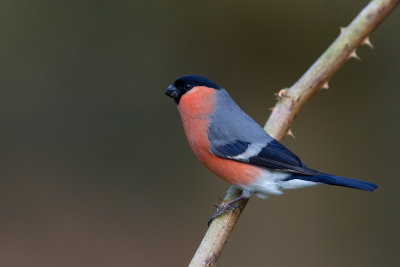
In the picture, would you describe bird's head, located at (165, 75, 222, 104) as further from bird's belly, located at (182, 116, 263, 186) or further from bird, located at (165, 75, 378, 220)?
bird's belly, located at (182, 116, 263, 186)

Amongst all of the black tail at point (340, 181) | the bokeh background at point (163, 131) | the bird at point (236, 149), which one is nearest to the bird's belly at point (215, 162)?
the bird at point (236, 149)

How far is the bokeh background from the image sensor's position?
4.07 m

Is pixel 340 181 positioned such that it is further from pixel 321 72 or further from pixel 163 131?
pixel 163 131

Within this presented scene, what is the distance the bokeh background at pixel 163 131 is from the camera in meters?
4.07

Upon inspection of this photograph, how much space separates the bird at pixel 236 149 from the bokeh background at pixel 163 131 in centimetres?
172

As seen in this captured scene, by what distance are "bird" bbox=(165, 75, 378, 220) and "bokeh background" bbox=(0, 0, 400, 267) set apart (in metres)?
1.72

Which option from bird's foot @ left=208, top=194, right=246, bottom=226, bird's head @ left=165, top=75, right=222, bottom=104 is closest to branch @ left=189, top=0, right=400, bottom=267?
bird's foot @ left=208, top=194, right=246, bottom=226

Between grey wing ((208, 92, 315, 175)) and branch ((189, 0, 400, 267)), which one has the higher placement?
branch ((189, 0, 400, 267))

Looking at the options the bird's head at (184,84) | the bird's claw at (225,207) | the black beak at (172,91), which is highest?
the bird's head at (184,84)

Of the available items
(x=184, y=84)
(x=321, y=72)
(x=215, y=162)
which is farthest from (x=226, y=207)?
(x=321, y=72)

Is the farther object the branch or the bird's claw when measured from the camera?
the branch

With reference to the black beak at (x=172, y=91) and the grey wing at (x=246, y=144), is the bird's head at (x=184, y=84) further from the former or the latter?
the grey wing at (x=246, y=144)

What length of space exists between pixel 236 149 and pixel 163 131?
210cm

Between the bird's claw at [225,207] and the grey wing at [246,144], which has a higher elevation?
the grey wing at [246,144]
